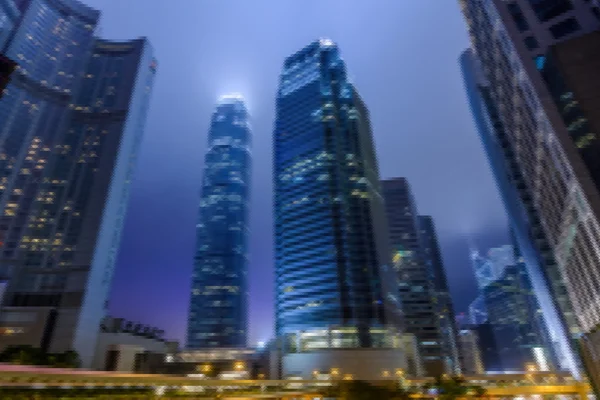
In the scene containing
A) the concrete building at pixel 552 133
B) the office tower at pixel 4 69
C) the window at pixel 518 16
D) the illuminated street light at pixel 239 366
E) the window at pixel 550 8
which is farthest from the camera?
the illuminated street light at pixel 239 366

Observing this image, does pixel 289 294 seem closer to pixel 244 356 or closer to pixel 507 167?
pixel 244 356

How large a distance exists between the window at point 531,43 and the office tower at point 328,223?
8733 cm

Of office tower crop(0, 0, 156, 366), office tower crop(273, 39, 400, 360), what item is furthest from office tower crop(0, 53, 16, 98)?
office tower crop(273, 39, 400, 360)

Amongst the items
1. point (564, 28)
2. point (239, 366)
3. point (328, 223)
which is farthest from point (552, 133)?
point (239, 366)

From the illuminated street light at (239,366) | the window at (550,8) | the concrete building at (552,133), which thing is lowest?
the illuminated street light at (239,366)

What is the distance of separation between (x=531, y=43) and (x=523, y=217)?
288ft

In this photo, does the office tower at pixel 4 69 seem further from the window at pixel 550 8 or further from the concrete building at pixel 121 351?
the window at pixel 550 8

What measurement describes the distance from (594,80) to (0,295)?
5652 inches

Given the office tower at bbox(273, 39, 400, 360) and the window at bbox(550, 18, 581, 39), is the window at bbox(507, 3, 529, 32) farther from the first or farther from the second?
the office tower at bbox(273, 39, 400, 360)

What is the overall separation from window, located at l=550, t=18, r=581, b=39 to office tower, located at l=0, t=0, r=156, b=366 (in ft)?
433

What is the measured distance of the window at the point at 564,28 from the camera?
60.3m

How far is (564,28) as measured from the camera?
61438 mm

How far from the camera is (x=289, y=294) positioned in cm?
13900

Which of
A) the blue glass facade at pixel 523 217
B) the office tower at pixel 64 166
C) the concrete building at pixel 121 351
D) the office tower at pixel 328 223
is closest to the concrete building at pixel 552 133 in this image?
the blue glass facade at pixel 523 217
